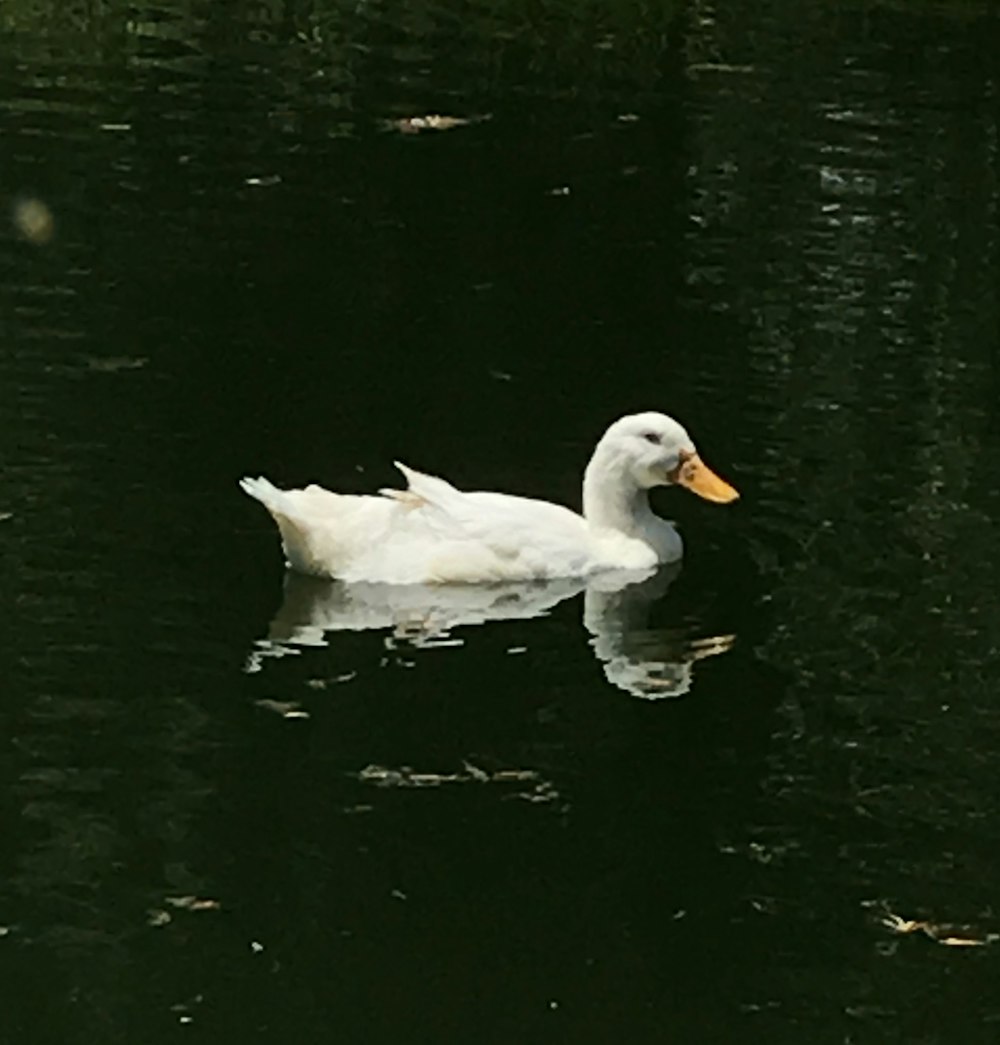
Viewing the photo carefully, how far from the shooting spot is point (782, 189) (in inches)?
863

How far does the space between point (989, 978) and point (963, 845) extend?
1126mm

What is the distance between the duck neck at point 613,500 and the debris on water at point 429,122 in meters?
9.00

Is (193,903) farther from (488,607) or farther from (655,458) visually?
(655,458)

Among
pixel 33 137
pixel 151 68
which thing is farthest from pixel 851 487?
pixel 151 68

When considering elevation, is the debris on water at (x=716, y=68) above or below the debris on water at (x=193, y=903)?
above

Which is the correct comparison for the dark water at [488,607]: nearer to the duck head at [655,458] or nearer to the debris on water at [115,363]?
the debris on water at [115,363]

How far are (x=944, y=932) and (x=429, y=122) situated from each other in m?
14.2

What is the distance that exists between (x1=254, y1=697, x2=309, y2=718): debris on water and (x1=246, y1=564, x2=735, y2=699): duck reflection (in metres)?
0.45

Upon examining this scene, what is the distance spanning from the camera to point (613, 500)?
1462 cm

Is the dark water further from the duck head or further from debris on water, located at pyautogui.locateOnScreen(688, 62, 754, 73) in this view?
debris on water, located at pyautogui.locateOnScreen(688, 62, 754, 73)

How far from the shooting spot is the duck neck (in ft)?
47.9

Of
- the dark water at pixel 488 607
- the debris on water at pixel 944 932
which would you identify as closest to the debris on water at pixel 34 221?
the dark water at pixel 488 607

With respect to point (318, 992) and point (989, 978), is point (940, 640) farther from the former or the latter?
point (318, 992)

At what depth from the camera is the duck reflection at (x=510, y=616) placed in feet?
42.6
